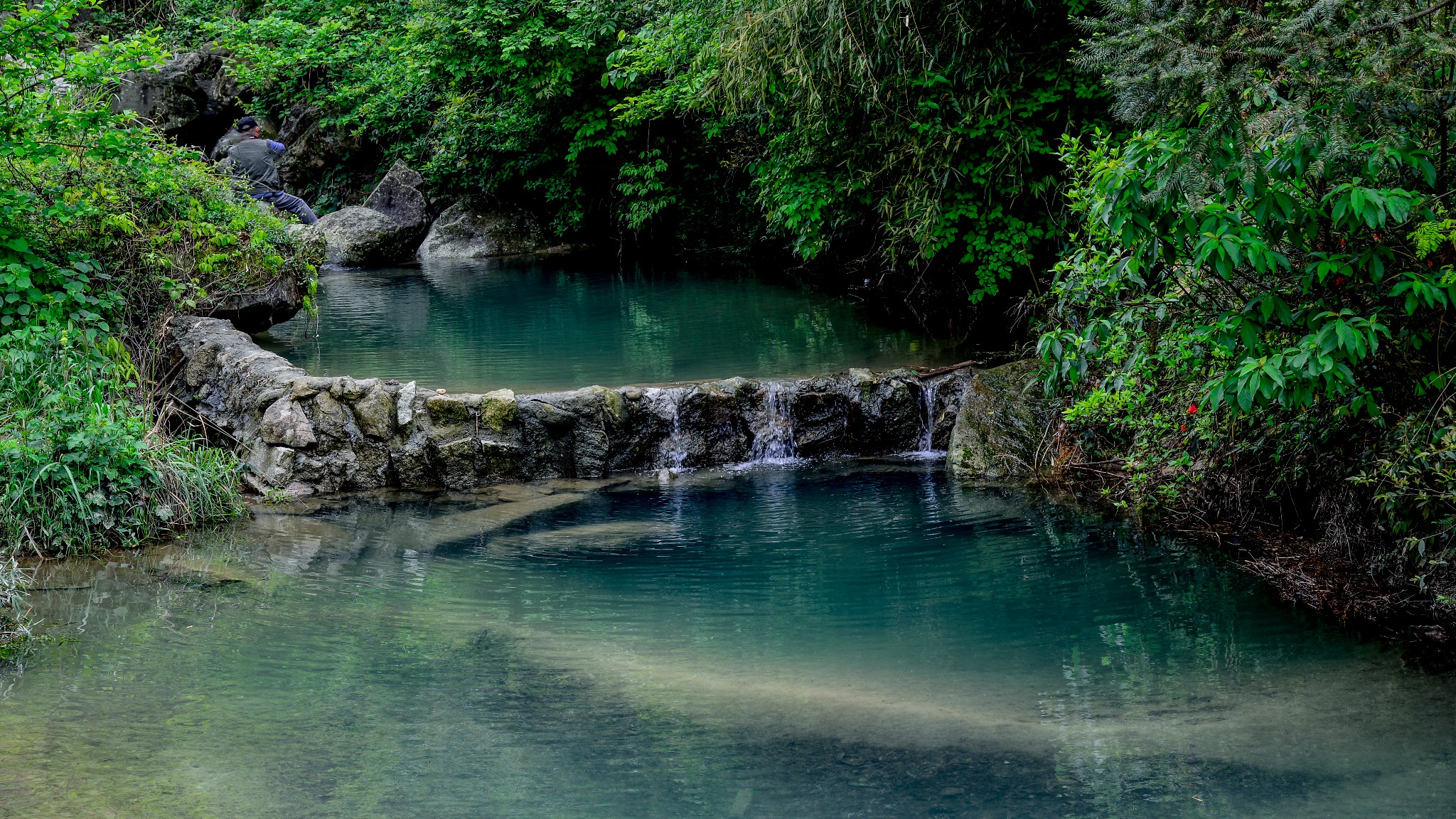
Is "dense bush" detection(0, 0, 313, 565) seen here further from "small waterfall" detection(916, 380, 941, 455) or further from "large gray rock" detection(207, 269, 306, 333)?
"small waterfall" detection(916, 380, 941, 455)

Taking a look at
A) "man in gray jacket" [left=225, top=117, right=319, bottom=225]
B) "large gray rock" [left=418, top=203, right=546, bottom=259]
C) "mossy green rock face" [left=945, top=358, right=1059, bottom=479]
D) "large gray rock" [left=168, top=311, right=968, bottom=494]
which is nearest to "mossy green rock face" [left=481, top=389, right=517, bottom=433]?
"large gray rock" [left=168, top=311, right=968, bottom=494]

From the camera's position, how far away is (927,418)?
429 inches

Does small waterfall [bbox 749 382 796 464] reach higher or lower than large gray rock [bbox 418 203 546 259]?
lower

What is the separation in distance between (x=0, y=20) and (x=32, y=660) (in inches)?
217

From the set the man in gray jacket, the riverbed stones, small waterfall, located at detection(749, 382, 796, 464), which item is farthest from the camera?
the man in gray jacket

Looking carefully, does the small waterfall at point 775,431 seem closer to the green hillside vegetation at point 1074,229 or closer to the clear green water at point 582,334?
the clear green water at point 582,334

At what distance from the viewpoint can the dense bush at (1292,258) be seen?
16.1 feet

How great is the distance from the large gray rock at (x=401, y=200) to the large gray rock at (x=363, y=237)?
228 millimetres

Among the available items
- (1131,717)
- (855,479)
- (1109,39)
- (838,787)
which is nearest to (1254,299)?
(1109,39)

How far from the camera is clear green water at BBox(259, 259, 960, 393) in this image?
11.5m

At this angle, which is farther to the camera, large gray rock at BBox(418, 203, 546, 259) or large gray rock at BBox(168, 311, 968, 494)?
large gray rock at BBox(418, 203, 546, 259)

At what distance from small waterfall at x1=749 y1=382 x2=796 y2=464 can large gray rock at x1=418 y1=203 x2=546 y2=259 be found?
1328 cm

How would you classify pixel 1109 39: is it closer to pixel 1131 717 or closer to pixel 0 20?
pixel 1131 717

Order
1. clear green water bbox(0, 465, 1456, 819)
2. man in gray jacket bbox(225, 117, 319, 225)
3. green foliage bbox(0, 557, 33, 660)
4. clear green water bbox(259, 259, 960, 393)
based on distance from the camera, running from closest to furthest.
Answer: clear green water bbox(0, 465, 1456, 819)
green foliage bbox(0, 557, 33, 660)
clear green water bbox(259, 259, 960, 393)
man in gray jacket bbox(225, 117, 319, 225)
